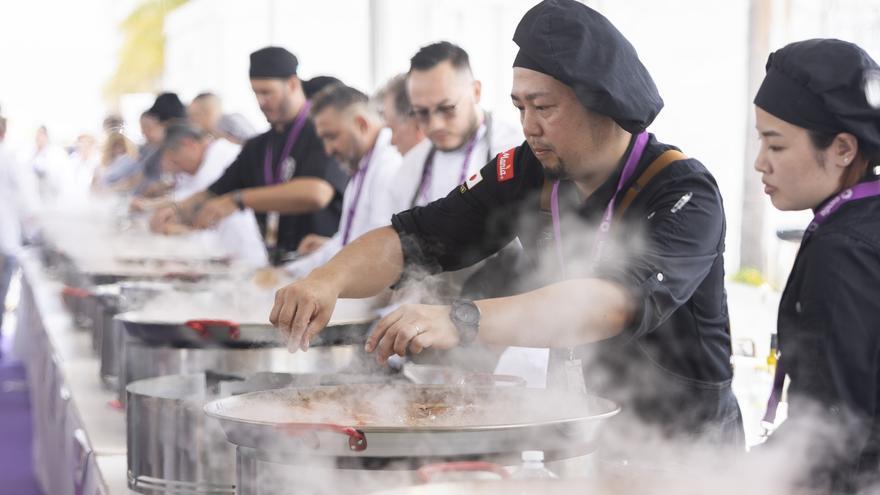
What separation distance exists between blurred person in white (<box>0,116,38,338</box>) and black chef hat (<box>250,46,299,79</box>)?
12.7ft

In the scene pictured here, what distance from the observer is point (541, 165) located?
6.07ft

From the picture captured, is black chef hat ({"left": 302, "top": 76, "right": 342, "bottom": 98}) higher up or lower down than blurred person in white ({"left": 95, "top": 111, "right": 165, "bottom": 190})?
higher up

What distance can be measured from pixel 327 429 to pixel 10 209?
22.4 ft

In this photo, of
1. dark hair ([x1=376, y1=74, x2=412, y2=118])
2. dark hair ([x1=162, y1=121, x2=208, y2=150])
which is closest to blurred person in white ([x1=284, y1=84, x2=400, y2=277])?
dark hair ([x1=376, y1=74, x2=412, y2=118])

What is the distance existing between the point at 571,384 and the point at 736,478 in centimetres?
46

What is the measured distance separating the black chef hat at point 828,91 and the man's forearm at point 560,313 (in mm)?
326

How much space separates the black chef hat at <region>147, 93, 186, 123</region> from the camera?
666cm

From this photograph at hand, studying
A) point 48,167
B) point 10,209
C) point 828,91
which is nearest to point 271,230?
point 10,209

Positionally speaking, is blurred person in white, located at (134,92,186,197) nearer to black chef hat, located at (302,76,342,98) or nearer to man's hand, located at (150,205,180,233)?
black chef hat, located at (302,76,342,98)

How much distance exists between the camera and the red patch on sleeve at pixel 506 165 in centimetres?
191

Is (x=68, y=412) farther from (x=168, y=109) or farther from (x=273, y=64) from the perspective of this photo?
A: (x=168, y=109)

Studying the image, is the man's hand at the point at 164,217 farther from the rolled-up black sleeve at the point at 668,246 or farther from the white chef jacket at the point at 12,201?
the white chef jacket at the point at 12,201

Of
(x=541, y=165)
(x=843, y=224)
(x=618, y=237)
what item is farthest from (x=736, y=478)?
(x=541, y=165)

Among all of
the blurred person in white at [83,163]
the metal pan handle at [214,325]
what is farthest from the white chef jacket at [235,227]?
the blurred person in white at [83,163]
